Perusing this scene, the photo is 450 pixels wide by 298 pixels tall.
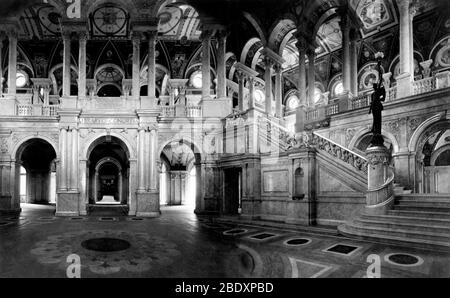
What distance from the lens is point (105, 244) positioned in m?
8.09

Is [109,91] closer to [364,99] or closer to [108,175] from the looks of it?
[108,175]

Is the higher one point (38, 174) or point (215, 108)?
point (215, 108)

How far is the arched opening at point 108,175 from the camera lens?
92.2 feet

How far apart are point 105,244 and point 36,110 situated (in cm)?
1376

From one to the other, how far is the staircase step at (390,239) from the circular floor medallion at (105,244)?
237 inches

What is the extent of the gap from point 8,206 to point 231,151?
12.3 m

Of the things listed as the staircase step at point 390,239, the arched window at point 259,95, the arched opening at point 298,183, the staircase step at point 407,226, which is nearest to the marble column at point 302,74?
the arched opening at point 298,183

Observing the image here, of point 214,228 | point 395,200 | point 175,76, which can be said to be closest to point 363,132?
point 395,200

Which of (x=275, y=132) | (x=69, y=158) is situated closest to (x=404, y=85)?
(x=275, y=132)

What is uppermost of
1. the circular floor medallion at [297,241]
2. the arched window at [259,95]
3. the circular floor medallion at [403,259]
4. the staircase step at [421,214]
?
the arched window at [259,95]

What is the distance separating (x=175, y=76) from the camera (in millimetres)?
27594

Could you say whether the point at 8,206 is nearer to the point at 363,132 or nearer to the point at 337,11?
the point at 363,132

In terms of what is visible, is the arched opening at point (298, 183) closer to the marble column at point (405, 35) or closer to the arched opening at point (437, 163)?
the marble column at point (405, 35)

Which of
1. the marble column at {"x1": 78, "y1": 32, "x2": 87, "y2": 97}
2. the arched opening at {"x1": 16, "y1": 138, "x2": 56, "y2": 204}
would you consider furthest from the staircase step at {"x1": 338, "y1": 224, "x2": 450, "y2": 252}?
the arched opening at {"x1": 16, "y1": 138, "x2": 56, "y2": 204}
